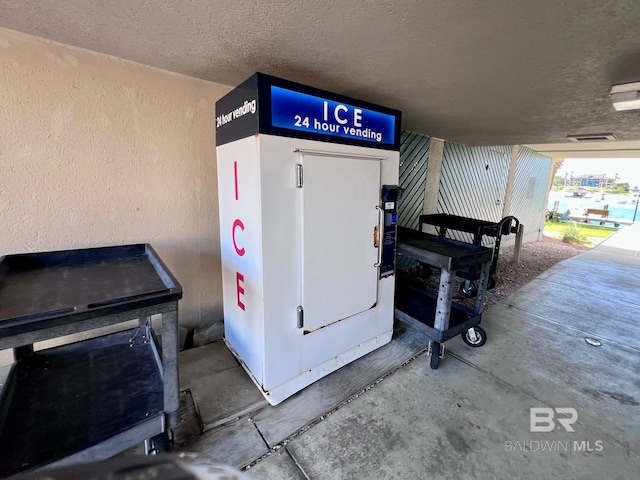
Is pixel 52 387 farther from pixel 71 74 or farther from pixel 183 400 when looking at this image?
pixel 71 74

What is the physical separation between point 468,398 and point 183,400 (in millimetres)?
2194

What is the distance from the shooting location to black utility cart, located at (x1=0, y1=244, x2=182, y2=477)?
1163 mm

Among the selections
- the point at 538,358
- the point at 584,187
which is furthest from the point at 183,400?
the point at 584,187

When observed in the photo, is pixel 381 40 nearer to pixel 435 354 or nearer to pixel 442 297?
pixel 442 297

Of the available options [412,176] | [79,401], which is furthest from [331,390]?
[412,176]

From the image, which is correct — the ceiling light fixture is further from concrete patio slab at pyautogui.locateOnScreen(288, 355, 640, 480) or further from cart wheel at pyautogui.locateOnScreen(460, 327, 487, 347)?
concrete patio slab at pyautogui.locateOnScreen(288, 355, 640, 480)

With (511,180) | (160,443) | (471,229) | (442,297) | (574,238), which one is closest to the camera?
(160,443)

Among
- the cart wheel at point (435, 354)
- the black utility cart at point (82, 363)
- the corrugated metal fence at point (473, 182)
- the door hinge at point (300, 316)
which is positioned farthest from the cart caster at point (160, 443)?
the corrugated metal fence at point (473, 182)

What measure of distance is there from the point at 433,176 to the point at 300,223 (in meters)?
4.07

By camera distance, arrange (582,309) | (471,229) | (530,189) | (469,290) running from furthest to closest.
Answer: (530,189) → (471,229) → (469,290) → (582,309)

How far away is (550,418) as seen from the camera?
2.10 m

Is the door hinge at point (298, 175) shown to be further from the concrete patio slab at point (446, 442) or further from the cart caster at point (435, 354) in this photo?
the cart caster at point (435, 354)

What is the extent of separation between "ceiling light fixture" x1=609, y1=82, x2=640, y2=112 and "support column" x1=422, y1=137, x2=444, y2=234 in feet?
9.36

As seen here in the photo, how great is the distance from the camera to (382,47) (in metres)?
1.78
